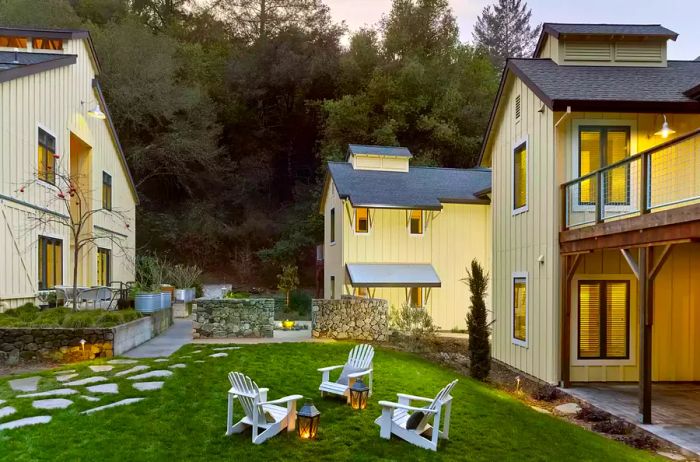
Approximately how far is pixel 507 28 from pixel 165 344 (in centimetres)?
5139

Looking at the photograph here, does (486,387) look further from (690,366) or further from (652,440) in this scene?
(690,366)

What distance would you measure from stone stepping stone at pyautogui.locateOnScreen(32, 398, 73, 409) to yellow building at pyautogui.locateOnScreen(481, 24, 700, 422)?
8.45 metres

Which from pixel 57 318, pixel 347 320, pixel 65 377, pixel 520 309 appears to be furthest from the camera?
pixel 347 320

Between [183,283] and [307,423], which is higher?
[183,283]

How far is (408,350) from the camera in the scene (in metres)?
13.8

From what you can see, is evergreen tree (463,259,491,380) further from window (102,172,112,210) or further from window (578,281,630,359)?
window (102,172,112,210)

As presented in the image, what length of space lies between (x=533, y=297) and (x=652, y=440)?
4.50 meters

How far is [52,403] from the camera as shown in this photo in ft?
23.7

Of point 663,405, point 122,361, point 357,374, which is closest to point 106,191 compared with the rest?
point 122,361

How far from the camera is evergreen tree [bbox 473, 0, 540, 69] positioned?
53594 mm

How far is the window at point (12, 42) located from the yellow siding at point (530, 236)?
14.0 metres

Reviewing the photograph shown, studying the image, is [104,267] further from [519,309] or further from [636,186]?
[636,186]

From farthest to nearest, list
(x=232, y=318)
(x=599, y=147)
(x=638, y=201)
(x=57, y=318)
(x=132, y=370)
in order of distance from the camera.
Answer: (x=232, y=318) → (x=57, y=318) → (x=599, y=147) → (x=638, y=201) → (x=132, y=370)

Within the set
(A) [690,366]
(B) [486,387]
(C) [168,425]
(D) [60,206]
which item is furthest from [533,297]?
(D) [60,206]
